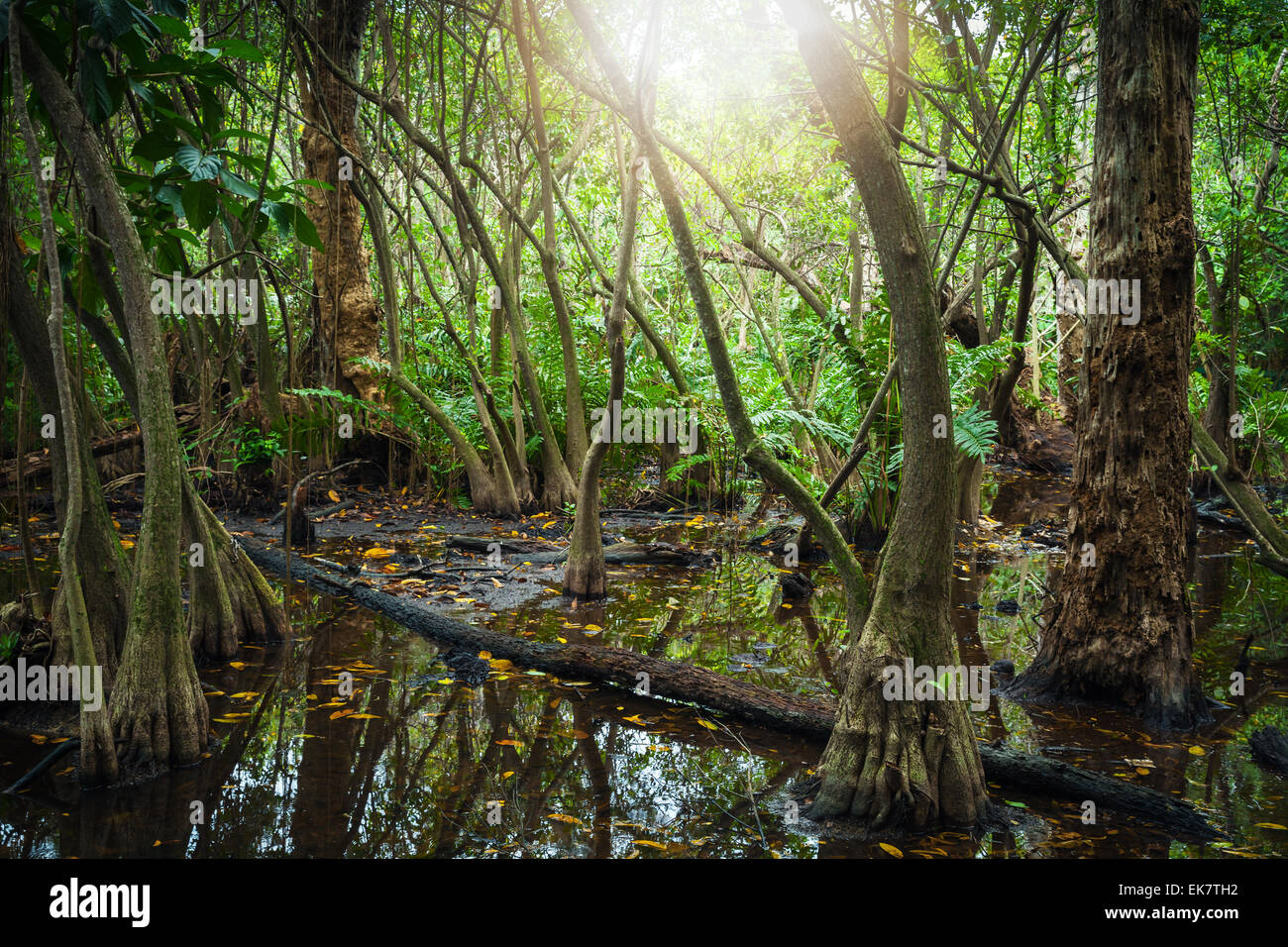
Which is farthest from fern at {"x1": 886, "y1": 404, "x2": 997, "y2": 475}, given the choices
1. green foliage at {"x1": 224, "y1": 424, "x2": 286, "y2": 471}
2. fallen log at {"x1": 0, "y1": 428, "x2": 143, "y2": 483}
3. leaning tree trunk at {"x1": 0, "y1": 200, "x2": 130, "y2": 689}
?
fallen log at {"x1": 0, "y1": 428, "x2": 143, "y2": 483}

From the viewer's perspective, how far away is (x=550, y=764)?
4.08 m

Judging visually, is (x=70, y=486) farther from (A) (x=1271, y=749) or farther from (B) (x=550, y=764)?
(A) (x=1271, y=749)

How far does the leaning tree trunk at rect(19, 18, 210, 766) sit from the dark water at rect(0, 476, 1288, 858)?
23cm

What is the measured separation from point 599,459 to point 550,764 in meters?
2.93

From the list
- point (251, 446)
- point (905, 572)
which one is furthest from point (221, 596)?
point (251, 446)

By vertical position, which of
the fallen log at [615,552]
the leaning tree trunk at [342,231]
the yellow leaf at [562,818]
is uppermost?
the leaning tree trunk at [342,231]

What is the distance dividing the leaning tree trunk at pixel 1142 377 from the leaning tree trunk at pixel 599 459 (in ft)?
9.37

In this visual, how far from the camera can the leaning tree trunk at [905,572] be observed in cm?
336

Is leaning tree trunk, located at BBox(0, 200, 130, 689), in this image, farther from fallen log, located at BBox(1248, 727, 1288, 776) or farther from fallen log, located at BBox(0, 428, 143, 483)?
fallen log, located at BBox(1248, 727, 1288, 776)

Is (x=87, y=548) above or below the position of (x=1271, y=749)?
above

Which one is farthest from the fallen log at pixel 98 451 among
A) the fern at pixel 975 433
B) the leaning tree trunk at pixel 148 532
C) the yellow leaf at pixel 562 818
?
the fern at pixel 975 433

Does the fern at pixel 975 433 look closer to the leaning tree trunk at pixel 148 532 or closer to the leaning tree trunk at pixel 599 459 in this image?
the leaning tree trunk at pixel 599 459

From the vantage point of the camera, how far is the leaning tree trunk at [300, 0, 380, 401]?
9.12 meters

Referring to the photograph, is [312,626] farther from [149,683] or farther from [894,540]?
[894,540]
